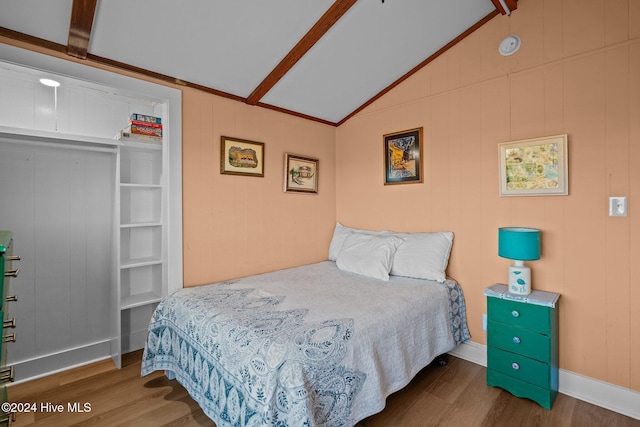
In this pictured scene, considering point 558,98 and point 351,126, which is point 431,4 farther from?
point 351,126

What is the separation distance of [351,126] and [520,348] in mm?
2594

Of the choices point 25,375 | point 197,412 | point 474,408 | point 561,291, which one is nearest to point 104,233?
point 25,375

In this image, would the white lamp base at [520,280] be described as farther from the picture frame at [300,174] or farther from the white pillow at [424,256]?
→ the picture frame at [300,174]

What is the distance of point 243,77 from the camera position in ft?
8.41

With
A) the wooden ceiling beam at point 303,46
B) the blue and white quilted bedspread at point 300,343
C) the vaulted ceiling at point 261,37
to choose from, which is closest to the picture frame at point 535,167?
the blue and white quilted bedspread at point 300,343

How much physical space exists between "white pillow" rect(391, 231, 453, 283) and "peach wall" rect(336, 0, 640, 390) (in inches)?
5.3

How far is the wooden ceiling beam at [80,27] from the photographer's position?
1.67 m

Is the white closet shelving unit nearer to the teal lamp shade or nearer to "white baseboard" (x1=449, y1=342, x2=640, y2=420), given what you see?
the teal lamp shade

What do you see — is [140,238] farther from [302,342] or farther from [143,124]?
[302,342]

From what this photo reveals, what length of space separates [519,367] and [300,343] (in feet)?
5.23

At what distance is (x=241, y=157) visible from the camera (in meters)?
2.84

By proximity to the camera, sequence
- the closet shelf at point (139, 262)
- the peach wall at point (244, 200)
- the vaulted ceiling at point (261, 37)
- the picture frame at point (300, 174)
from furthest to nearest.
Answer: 1. the picture frame at point (300, 174)
2. the peach wall at point (244, 200)
3. the closet shelf at point (139, 262)
4. the vaulted ceiling at point (261, 37)

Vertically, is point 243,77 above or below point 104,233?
above

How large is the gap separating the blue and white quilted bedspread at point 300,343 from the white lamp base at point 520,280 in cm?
46
